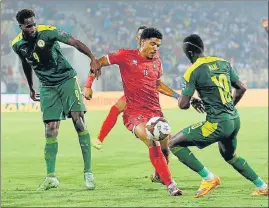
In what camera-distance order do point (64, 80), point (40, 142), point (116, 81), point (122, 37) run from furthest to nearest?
point (122, 37) < point (116, 81) < point (40, 142) < point (64, 80)

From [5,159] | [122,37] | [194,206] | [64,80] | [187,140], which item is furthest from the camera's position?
[122,37]

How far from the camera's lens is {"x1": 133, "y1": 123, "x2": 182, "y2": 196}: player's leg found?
7711 millimetres

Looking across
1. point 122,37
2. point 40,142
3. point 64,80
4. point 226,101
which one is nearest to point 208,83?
point 226,101

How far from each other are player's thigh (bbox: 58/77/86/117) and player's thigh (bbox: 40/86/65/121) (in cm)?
7

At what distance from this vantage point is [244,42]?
45.7 m

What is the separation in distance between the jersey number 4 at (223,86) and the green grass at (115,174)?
1041mm

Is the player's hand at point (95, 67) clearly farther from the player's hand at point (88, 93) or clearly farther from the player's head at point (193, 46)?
the player's head at point (193, 46)

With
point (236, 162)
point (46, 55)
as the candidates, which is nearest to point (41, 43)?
point (46, 55)

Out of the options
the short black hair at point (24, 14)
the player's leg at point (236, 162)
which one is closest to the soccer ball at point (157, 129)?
the player's leg at point (236, 162)

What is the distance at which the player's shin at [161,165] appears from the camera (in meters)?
7.76

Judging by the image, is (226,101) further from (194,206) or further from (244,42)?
(244,42)

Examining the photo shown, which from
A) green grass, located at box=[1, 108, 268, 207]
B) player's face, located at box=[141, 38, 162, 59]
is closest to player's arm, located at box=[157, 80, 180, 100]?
player's face, located at box=[141, 38, 162, 59]

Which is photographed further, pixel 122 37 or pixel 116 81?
pixel 122 37

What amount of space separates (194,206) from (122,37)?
35.2 m
